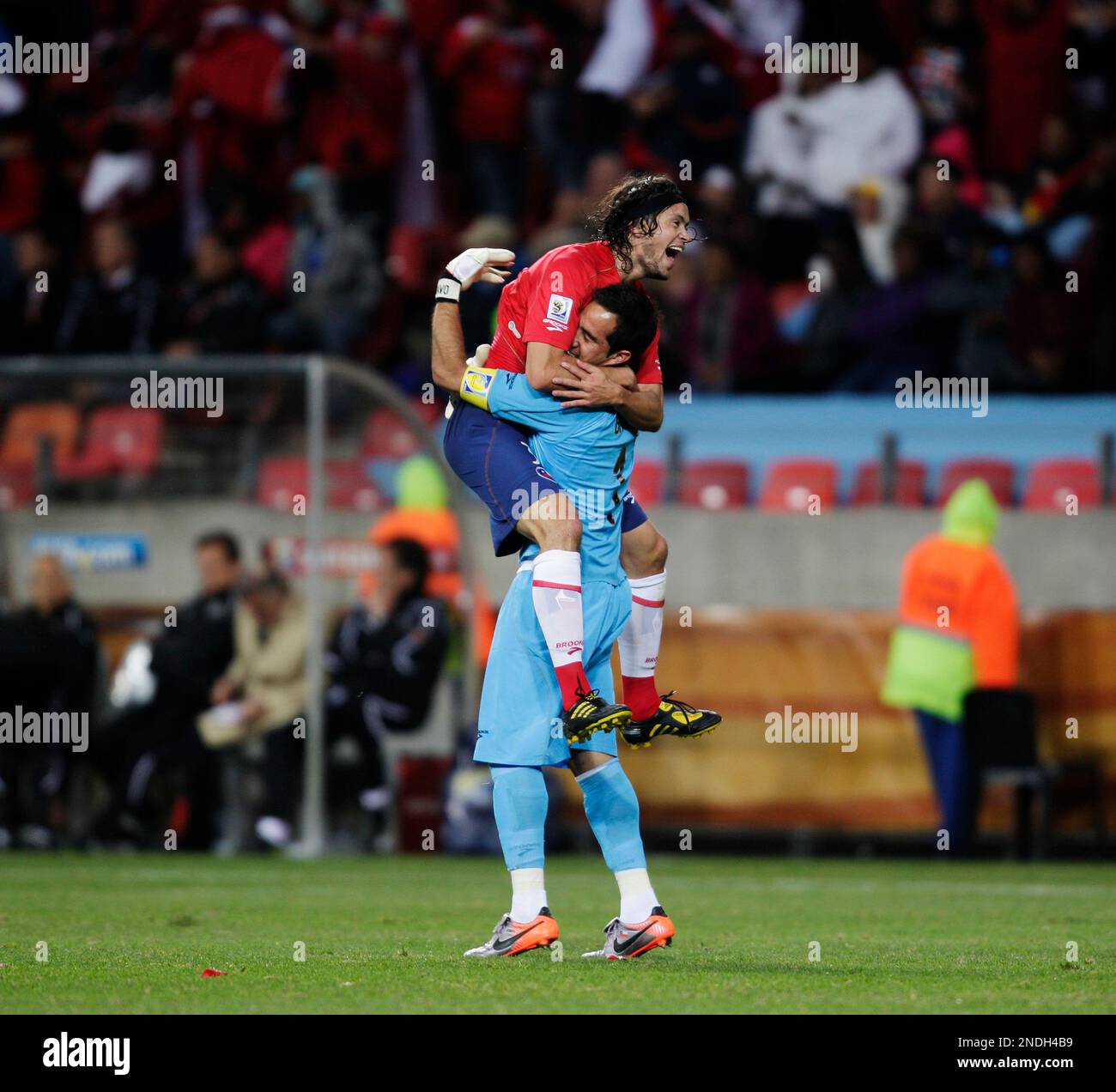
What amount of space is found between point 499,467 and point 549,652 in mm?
623

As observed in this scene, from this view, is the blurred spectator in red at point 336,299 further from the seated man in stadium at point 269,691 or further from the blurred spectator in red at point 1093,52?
the blurred spectator in red at point 1093,52

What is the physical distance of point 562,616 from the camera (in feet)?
21.7

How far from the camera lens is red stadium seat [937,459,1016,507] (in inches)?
559

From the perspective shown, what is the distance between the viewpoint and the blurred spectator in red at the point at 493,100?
1773 cm

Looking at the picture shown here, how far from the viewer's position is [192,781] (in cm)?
1437

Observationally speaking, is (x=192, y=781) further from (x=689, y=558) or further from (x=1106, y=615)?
(x=1106, y=615)

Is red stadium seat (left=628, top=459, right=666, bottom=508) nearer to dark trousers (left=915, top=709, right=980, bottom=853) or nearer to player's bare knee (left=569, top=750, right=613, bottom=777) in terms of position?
dark trousers (left=915, top=709, right=980, bottom=853)

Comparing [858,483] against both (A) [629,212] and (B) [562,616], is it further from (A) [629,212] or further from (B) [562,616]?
(B) [562,616]

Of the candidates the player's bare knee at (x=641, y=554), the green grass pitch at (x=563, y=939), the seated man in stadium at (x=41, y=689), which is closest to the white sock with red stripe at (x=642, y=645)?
the player's bare knee at (x=641, y=554)

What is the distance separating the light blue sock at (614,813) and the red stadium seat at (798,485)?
25.8 ft

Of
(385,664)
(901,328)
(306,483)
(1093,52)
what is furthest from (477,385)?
(1093,52)

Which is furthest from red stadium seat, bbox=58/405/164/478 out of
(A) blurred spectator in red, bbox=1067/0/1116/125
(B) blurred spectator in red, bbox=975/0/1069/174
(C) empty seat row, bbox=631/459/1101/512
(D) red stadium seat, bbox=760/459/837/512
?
(A) blurred spectator in red, bbox=1067/0/1116/125

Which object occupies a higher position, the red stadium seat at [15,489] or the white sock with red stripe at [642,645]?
the red stadium seat at [15,489]

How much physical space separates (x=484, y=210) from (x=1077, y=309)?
17.4 feet
